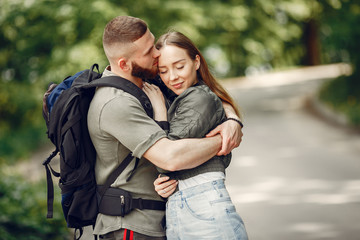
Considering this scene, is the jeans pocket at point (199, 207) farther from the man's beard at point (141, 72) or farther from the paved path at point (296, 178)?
the paved path at point (296, 178)

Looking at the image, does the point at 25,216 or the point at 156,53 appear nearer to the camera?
the point at 156,53

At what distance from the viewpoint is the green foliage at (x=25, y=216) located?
491 centimetres

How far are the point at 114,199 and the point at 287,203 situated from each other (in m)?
4.40

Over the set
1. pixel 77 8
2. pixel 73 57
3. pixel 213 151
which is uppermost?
pixel 77 8

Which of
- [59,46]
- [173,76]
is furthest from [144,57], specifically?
[59,46]

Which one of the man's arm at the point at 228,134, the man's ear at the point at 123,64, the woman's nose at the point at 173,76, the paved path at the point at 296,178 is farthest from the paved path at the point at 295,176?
the man's ear at the point at 123,64

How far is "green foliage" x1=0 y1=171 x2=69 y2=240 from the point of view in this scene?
16.1 feet

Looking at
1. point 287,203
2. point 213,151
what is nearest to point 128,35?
point 213,151

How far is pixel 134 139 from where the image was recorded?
7.45 ft

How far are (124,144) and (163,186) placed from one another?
11.7 inches

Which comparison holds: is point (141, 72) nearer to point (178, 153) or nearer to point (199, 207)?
point (178, 153)

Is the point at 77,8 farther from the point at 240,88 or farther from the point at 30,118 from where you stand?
the point at 240,88

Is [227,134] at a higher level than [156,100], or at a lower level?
lower

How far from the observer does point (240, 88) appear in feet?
63.5
